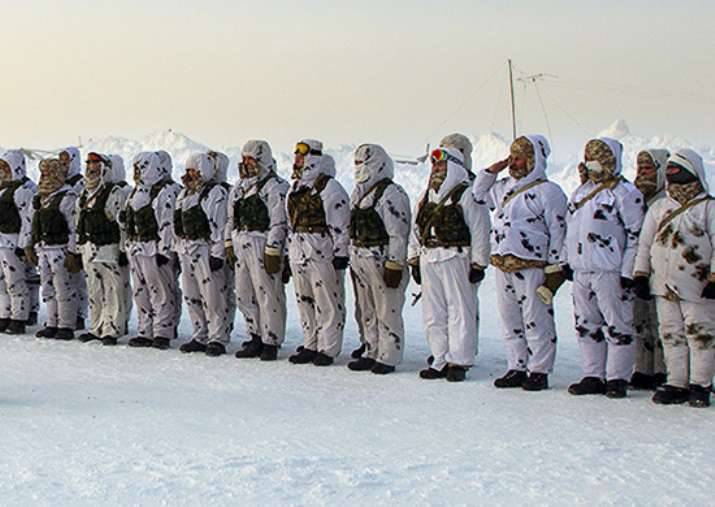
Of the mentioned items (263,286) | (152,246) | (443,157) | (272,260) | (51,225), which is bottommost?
(263,286)

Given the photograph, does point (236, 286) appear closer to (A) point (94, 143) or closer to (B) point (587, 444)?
(B) point (587, 444)

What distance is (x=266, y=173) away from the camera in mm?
10852

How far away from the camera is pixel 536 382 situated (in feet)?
28.5

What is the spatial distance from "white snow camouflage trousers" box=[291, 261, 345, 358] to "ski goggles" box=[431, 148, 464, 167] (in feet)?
5.33

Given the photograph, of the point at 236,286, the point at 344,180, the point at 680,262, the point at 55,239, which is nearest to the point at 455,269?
the point at 680,262

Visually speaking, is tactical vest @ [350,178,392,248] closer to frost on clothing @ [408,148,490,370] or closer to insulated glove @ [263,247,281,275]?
frost on clothing @ [408,148,490,370]

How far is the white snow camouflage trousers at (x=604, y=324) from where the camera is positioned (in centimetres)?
823

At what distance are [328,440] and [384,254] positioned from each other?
331 centimetres

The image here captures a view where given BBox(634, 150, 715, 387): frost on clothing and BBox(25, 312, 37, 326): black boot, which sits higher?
BBox(634, 150, 715, 387): frost on clothing

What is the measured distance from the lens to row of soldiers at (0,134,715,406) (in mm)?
8039

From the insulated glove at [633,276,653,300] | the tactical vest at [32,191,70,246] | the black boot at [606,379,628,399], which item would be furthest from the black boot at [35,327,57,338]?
the insulated glove at [633,276,653,300]

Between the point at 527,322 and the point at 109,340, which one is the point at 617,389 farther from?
the point at 109,340

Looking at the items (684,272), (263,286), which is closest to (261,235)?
(263,286)

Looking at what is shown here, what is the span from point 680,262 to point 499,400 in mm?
1785
